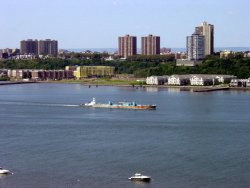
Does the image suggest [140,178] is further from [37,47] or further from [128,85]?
[37,47]

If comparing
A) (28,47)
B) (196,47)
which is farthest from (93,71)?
(28,47)

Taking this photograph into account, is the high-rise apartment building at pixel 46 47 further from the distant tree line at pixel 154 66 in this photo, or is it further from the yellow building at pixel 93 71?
the yellow building at pixel 93 71

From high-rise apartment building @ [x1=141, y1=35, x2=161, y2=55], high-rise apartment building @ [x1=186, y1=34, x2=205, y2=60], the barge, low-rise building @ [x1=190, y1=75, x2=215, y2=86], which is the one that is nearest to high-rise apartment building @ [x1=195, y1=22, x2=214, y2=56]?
high-rise apartment building @ [x1=186, y1=34, x2=205, y2=60]

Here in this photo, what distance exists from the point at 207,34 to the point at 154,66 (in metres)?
8.59

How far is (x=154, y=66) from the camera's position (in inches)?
1102

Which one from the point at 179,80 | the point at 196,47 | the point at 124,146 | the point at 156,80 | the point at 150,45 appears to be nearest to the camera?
the point at 124,146

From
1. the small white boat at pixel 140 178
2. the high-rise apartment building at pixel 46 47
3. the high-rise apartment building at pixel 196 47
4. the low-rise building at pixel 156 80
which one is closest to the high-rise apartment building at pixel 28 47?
the high-rise apartment building at pixel 46 47

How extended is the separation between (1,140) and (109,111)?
15.4ft

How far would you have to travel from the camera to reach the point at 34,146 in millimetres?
8109

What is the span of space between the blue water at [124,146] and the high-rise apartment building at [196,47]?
745 inches

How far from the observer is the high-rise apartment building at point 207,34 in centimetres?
3544

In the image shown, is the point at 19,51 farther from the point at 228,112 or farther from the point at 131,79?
the point at 228,112

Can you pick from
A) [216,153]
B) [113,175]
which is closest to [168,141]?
[216,153]

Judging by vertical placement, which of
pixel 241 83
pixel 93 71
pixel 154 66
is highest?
pixel 154 66
